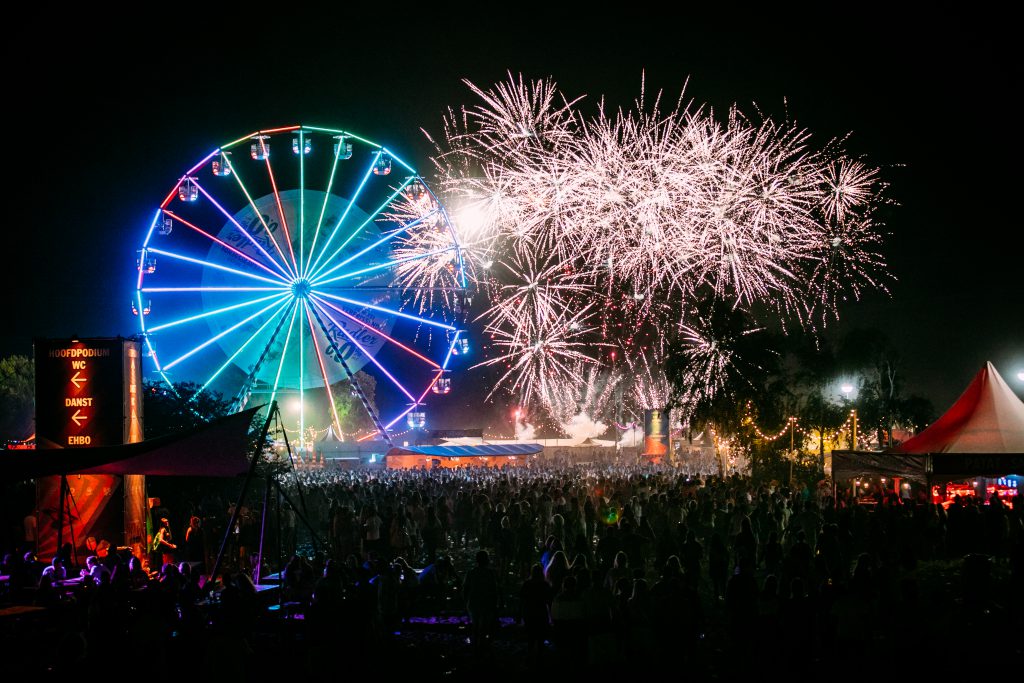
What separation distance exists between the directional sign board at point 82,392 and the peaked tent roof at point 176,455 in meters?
4.07

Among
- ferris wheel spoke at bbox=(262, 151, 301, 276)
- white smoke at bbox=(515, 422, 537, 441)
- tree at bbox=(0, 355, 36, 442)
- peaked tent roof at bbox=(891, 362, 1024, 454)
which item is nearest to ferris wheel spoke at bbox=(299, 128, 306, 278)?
ferris wheel spoke at bbox=(262, 151, 301, 276)

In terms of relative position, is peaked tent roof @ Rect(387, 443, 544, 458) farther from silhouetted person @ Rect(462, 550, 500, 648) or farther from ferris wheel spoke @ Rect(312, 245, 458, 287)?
silhouetted person @ Rect(462, 550, 500, 648)

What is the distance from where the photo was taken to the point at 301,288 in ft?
87.9

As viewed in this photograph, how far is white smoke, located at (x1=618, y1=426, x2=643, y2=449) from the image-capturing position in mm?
68875

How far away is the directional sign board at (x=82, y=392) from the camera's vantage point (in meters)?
17.0

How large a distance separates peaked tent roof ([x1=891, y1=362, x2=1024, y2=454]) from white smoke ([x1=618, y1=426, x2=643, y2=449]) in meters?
50.5

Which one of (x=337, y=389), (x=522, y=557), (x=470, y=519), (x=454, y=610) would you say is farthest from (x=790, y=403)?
(x=337, y=389)

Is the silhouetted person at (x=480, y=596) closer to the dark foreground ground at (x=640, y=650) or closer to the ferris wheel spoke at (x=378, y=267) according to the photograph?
the dark foreground ground at (x=640, y=650)

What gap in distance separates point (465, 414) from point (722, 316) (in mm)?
72216

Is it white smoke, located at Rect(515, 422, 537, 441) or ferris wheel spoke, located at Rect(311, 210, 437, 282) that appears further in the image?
white smoke, located at Rect(515, 422, 537, 441)

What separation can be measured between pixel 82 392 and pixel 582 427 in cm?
6032

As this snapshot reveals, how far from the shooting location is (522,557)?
1488 centimetres

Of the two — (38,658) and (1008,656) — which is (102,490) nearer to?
(38,658)

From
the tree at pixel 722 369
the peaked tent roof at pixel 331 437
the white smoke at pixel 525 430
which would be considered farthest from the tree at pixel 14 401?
the tree at pixel 722 369
